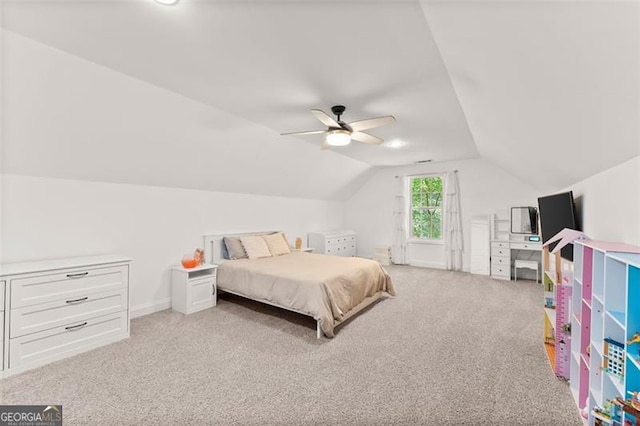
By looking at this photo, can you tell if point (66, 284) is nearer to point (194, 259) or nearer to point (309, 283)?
point (194, 259)

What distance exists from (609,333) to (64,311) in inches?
156

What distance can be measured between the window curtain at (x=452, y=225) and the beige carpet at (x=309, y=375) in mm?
2672

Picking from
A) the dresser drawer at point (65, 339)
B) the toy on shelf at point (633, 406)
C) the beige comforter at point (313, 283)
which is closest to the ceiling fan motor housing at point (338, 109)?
the beige comforter at point (313, 283)

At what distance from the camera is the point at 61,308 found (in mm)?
2430

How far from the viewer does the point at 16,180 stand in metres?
2.61

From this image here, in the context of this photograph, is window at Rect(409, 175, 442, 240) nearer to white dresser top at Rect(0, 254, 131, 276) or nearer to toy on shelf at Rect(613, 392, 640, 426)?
toy on shelf at Rect(613, 392, 640, 426)

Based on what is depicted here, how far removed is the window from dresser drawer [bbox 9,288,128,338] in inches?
237

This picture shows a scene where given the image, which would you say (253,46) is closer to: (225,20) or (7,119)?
(225,20)

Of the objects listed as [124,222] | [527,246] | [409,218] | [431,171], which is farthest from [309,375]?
[431,171]

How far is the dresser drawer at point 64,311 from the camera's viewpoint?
222cm

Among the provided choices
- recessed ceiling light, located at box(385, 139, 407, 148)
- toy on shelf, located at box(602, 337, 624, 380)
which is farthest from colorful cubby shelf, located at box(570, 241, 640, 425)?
recessed ceiling light, located at box(385, 139, 407, 148)

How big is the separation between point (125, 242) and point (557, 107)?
4397 millimetres

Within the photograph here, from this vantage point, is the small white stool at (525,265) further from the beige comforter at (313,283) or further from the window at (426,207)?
the beige comforter at (313,283)

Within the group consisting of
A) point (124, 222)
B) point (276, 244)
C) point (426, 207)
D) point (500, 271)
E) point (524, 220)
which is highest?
point (426, 207)
